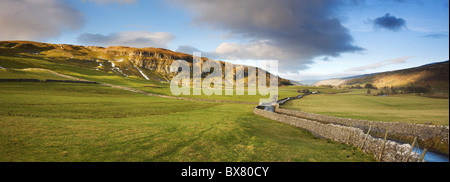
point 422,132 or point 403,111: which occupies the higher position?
point 403,111

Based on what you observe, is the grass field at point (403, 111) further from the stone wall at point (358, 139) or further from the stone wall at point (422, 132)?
the stone wall at point (358, 139)

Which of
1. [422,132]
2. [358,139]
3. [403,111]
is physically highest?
[358,139]

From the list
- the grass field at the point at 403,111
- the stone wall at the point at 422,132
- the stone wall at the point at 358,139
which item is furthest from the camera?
the grass field at the point at 403,111

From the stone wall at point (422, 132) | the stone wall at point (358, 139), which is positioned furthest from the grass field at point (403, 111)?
the stone wall at point (358, 139)

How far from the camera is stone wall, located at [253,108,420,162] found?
43.9ft

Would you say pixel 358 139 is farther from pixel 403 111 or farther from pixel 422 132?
pixel 403 111

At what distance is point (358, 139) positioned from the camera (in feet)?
62.6

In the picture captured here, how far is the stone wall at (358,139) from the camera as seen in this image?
13.4 metres

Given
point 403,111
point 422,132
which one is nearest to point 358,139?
point 422,132

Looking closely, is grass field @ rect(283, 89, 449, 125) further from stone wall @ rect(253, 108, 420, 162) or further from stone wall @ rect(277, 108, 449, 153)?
stone wall @ rect(253, 108, 420, 162)
